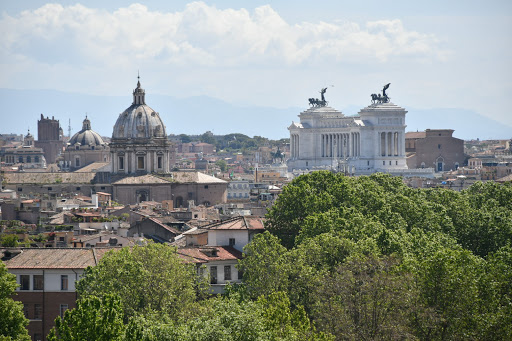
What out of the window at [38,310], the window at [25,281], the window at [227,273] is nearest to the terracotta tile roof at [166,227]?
the window at [227,273]

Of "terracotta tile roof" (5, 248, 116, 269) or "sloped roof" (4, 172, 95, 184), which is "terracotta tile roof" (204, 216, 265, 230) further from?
"sloped roof" (4, 172, 95, 184)

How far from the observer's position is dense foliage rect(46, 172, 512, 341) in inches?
1817

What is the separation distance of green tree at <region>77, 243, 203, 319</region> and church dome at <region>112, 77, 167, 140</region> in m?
95.3

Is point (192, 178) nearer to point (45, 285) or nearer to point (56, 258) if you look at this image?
point (56, 258)

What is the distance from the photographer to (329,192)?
82375 millimetres

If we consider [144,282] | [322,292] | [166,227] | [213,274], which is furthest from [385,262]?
[166,227]

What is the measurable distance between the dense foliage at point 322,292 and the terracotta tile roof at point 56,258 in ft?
11.4

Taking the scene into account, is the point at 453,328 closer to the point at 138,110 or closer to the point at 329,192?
the point at 329,192

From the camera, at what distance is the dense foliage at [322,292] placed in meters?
46.2

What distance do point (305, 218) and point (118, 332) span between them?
31.8m

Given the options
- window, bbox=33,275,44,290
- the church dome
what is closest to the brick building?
window, bbox=33,275,44,290

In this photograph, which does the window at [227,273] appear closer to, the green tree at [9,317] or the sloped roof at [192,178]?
the green tree at [9,317]

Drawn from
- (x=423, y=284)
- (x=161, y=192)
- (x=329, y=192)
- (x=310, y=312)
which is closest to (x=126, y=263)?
(x=310, y=312)

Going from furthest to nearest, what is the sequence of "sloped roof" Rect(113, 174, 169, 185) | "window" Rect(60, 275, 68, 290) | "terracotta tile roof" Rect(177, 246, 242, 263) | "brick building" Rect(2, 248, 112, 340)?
"sloped roof" Rect(113, 174, 169, 185) < "terracotta tile roof" Rect(177, 246, 242, 263) < "window" Rect(60, 275, 68, 290) < "brick building" Rect(2, 248, 112, 340)
